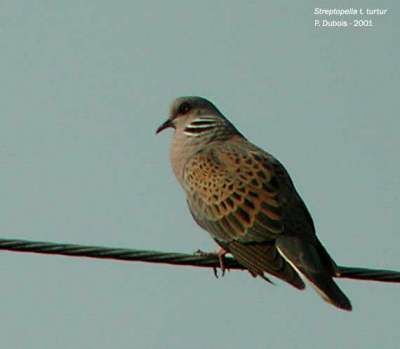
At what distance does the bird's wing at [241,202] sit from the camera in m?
8.29

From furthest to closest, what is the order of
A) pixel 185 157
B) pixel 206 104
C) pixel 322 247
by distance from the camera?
pixel 206 104 < pixel 185 157 < pixel 322 247

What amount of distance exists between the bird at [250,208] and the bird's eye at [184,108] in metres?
0.12

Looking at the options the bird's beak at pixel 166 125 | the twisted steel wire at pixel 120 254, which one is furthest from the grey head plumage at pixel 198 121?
the twisted steel wire at pixel 120 254

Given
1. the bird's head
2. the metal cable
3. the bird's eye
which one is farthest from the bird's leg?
the bird's eye

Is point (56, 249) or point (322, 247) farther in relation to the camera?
point (322, 247)

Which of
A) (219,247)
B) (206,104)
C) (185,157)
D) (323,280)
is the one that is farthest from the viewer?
(206,104)

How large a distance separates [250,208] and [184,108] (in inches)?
79.6

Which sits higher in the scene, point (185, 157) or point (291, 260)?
point (185, 157)

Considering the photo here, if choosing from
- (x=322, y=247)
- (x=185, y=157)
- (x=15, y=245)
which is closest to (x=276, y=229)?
(x=322, y=247)

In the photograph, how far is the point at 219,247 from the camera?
885 cm

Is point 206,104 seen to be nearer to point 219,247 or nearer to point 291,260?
point 219,247

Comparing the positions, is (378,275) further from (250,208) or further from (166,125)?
(166,125)

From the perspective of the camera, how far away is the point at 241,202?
8.84m

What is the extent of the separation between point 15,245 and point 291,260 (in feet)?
6.84
